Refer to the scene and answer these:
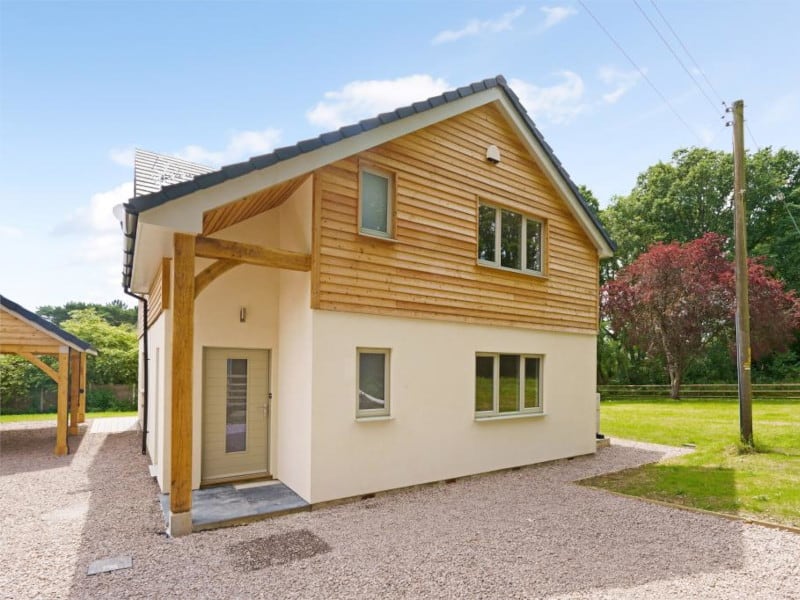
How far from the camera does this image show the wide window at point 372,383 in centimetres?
727

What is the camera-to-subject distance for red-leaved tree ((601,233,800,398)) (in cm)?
2364

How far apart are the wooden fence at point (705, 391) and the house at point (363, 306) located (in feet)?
61.6

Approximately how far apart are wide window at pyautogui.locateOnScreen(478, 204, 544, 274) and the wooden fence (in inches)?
758

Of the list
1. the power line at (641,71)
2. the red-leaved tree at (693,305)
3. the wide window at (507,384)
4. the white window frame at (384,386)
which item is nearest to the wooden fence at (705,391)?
the red-leaved tree at (693,305)

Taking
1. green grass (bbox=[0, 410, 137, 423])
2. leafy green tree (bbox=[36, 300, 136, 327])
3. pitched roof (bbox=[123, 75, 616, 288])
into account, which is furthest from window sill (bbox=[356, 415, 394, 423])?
leafy green tree (bbox=[36, 300, 136, 327])

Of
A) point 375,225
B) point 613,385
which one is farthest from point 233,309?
point 613,385

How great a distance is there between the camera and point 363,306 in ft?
23.7

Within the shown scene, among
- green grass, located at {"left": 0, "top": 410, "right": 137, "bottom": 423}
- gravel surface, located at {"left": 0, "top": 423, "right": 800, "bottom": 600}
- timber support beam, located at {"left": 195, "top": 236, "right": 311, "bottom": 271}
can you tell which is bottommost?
green grass, located at {"left": 0, "top": 410, "right": 137, "bottom": 423}

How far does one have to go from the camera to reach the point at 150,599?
162 inches

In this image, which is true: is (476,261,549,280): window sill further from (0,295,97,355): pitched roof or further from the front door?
(0,295,97,355): pitched roof

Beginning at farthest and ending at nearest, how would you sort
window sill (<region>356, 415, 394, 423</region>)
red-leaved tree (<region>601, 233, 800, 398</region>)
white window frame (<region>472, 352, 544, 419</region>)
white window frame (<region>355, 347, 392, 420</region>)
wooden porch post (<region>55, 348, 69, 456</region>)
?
red-leaved tree (<region>601, 233, 800, 398</region>)
wooden porch post (<region>55, 348, 69, 456</region>)
white window frame (<region>472, 352, 544, 419</region>)
white window frame (<region>355, 347, 392, 420</region>)
window sill (<region>356, 415, 394, 423</region>)

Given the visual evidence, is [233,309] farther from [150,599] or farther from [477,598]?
[477,598]

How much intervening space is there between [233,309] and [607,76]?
297 inches

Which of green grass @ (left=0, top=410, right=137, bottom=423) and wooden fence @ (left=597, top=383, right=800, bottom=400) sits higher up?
wooden fence @ (left=597, top=383, right=800, bottom=400)
